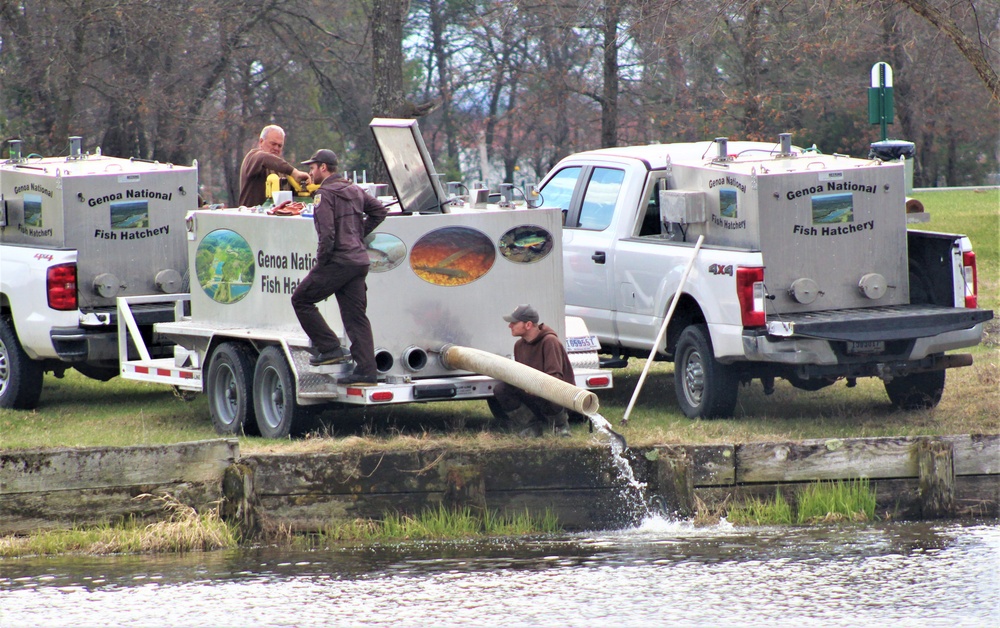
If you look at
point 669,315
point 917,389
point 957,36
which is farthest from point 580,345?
point 957,36

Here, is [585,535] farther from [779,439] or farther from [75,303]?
[75,303]

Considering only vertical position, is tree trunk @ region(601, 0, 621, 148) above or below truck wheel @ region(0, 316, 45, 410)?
above

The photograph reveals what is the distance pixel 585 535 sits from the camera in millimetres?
9297

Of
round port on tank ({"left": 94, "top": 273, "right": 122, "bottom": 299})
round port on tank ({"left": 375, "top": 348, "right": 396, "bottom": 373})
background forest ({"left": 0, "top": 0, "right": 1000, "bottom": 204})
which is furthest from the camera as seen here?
background forest ({"left": 0, "top": 0, "right": 1000, "bottom": 204})

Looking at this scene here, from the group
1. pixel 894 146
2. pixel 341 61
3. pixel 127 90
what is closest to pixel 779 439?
pixel 894 146

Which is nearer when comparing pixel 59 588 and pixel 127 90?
pixel 59 588

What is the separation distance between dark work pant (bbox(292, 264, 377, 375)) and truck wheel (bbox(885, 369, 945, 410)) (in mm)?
4337

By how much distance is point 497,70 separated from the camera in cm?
3616

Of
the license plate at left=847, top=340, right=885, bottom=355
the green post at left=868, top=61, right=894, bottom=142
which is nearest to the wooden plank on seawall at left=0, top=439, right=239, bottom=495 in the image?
the license plate at left=847, top=340, right=885, bottom=355

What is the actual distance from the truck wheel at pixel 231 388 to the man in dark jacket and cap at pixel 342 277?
104 cm

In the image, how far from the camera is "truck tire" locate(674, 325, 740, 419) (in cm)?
1104

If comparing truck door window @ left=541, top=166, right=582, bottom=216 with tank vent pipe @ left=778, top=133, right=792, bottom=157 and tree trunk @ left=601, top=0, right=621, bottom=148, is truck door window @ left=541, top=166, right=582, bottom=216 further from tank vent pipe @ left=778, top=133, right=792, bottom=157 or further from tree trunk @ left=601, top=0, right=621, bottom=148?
tree trunk @ left=601, top=0, right=621, bottom=148

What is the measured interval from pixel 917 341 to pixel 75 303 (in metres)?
6.84

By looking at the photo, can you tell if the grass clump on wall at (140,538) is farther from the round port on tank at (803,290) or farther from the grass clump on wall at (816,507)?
the round port on tank at (803,290)
